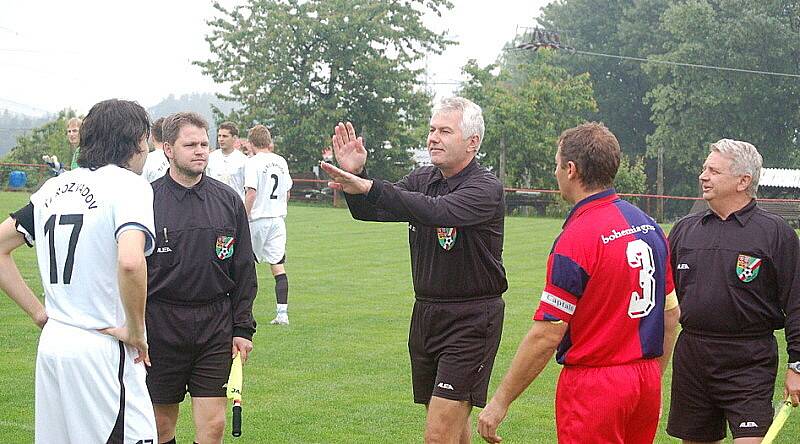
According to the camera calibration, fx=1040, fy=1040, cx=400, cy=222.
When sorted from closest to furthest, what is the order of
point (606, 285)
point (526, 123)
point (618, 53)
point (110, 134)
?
point (606, 285), point (110, 134), point (526, 123), point (618, 53)

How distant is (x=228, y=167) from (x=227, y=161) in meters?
0.08

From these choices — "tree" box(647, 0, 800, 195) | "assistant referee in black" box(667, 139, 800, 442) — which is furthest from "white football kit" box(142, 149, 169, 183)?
"tree" box(647, 0, 800, 195)

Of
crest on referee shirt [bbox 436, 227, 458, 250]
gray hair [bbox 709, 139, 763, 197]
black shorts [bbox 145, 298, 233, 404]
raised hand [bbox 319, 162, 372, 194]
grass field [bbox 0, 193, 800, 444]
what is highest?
gray hair [bbox 709, 139, 763, 197]

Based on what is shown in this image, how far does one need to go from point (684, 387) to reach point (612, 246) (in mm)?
1922

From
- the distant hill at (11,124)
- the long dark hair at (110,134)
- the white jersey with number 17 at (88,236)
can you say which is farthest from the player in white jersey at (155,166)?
the distant hill at (11,124)

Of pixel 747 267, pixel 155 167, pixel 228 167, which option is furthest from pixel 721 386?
pixel 228 167

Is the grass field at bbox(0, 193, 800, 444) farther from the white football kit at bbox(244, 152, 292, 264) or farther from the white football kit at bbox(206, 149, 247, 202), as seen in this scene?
the white football kit at bbox(206, 149, 247, 202)

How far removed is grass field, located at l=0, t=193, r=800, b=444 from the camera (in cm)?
787

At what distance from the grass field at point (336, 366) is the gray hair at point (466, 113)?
2781 mm

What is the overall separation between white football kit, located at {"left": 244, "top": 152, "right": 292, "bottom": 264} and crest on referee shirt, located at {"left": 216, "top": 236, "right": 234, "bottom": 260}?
279 inches

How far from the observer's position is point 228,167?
13102 mm

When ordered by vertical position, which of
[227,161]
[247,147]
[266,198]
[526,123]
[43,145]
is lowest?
[266,198]

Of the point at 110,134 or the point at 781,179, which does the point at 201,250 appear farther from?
the point at 781,179

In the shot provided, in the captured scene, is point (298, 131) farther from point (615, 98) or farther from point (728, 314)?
point (728, 314)
